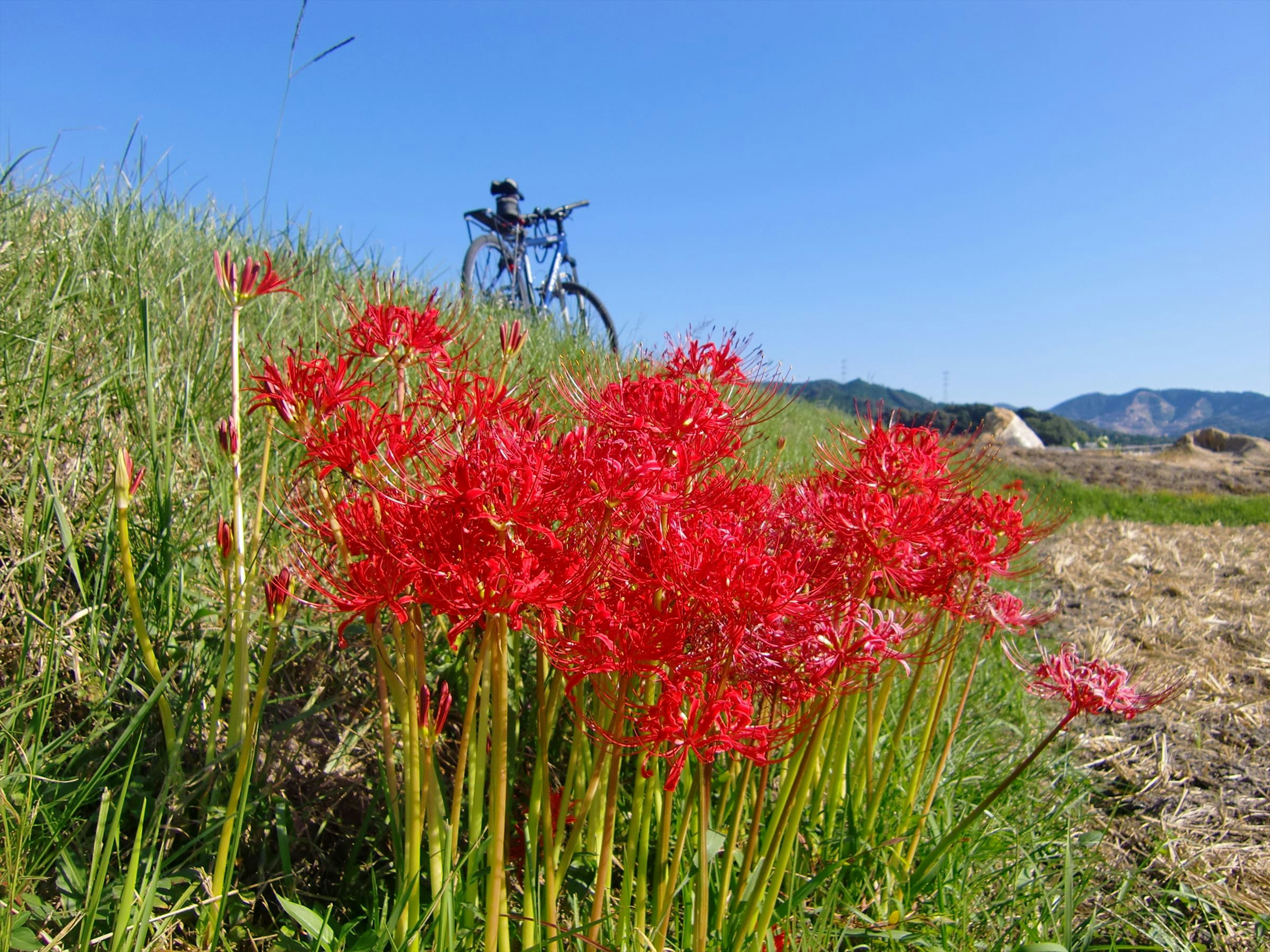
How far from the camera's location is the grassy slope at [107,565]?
1351 mm

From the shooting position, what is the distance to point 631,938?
120 cm

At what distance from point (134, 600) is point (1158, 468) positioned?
15417 mm

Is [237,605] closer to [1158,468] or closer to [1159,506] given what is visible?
[1159,506]

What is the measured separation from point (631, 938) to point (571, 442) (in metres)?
0.80

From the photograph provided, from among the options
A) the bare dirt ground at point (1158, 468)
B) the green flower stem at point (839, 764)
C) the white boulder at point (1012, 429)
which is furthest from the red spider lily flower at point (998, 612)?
the white boulder at point (1012, 429)

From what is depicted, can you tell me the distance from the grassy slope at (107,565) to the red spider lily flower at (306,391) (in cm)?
27

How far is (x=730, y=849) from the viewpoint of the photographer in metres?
1.23

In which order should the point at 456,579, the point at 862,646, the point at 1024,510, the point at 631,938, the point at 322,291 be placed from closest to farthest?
the point at 456,579, the point at 862,646, the point at 631,938, the point at 1024,510, the point at 322,291

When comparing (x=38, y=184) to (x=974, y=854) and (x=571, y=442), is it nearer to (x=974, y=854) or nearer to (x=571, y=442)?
(x=571, y=442)

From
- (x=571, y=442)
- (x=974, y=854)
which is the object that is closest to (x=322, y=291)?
(x=571, y=442)

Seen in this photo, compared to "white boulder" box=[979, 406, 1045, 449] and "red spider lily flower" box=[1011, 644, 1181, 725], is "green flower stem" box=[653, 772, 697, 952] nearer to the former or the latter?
"red spider lily flower" box=[1011, 644, 1181, 725]

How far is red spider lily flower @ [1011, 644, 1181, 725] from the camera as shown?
133cm

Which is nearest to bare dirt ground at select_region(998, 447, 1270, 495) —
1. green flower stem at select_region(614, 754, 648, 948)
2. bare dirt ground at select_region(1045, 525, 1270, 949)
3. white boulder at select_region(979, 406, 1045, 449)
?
white boulder at select_region(979, 406, 1045, 449)

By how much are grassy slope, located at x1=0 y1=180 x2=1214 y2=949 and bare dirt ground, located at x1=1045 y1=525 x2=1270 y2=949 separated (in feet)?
0.91
